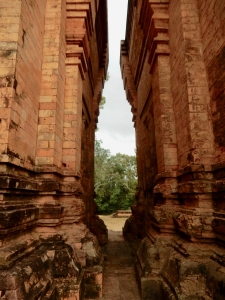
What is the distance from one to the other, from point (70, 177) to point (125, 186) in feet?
86.0

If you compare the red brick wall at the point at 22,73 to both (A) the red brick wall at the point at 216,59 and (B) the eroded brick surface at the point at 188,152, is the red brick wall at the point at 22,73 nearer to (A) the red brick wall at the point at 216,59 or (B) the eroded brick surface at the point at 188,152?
(B) the eroded brick surface at the point at 188,152

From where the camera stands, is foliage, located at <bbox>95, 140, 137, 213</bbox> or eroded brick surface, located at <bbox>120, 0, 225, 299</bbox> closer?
eroded brick surface, located at <bbox>120, 0, 225, 299</bbox>

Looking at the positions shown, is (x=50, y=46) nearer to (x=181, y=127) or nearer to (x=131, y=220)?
(x=181, y=127)

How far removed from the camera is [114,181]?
31.2m

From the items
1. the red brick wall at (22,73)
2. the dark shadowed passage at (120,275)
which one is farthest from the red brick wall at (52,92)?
the dark shadowed passage at (120,275)

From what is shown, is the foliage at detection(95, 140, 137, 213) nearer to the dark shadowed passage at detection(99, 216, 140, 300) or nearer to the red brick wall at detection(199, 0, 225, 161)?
the dark shadowed passage at detection(99, 216, 140, 300)

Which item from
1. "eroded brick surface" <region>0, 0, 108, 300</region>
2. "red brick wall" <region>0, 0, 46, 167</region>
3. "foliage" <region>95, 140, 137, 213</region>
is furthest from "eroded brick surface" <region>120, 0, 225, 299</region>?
"foliage" <region>95, 140, 137, 213</region>

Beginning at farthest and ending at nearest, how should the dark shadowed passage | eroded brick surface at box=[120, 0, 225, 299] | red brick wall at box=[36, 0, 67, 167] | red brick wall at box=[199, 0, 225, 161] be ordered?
red brick wall at box=[36, 0, 67, 167], the dark shadowed passage, red brick wall at box=[199, 0, 225, 161], eroded brick surface at box=[120, 0, 225, 299]

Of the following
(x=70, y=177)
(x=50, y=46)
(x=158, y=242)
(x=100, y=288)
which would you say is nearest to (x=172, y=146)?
(x=158, y=242)

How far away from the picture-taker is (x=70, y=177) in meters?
4.81

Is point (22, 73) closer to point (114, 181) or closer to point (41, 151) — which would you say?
point (41, 151)

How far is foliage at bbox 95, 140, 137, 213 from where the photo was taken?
→ 29297mm

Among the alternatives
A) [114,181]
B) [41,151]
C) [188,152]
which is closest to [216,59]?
[188,152]

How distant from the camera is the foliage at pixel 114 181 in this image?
2930cm
